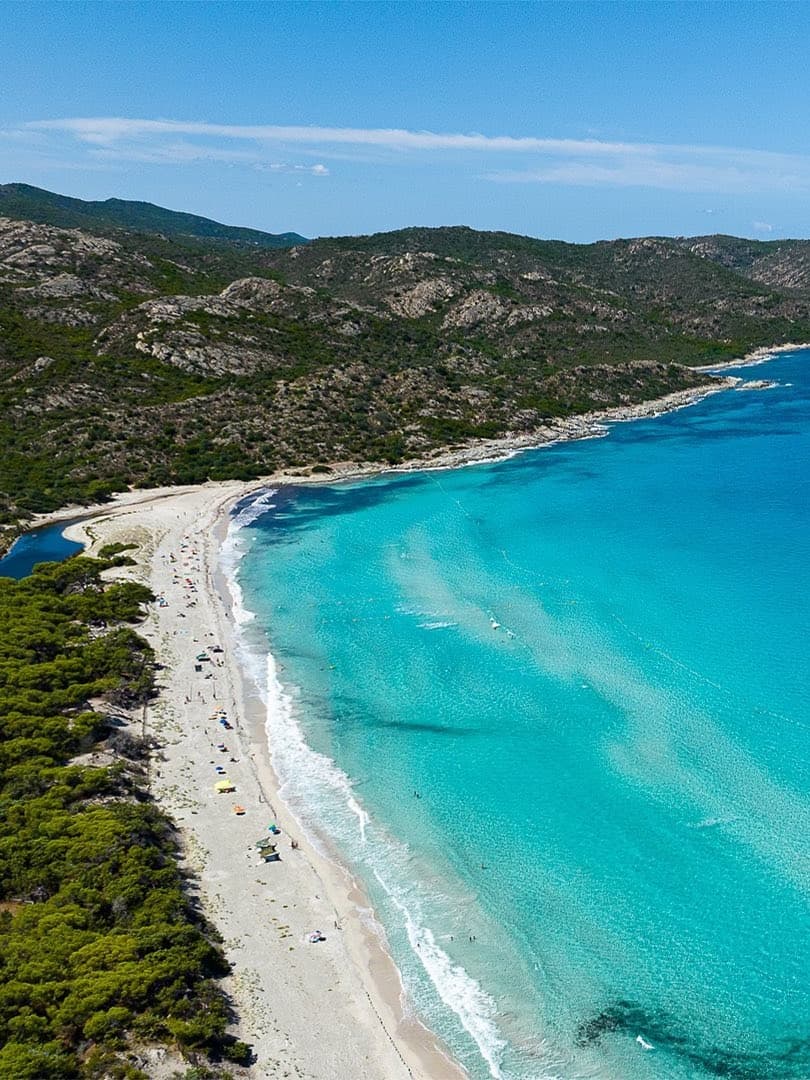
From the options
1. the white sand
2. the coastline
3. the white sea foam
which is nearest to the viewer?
the white sand

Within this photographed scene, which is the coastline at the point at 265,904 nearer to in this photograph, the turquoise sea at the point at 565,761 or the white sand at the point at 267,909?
the white sand at the point at 267,909

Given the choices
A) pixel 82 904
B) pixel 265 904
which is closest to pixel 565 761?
pixel 265 904

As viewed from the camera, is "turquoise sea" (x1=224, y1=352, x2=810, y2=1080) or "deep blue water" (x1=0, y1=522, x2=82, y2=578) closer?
"turquoise sea" (x1=224, y1=352, x2=810, y2=1080)

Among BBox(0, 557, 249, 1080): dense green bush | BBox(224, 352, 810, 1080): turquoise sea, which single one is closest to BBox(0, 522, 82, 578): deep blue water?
BBox(224, 352, 810, 1080): turquoise sea

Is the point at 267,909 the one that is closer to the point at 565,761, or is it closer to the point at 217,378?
the point at 565,761

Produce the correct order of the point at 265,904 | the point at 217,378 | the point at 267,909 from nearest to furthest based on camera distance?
1. the point at 267,909
2. the point at 265,904
3. the point at 217,378

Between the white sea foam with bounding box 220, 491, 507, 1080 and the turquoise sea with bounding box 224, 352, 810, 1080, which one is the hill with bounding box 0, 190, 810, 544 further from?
the white sea foam with bounding box 220, 491, 507, 1080

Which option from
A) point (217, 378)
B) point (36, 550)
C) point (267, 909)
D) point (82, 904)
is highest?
point (217, 378)
